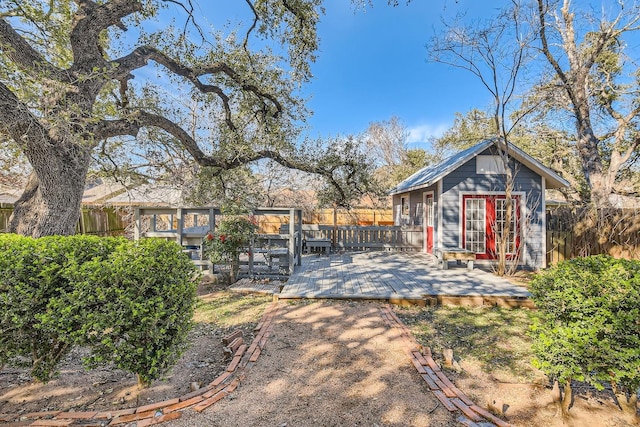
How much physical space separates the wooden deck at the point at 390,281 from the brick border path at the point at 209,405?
8.25 feet

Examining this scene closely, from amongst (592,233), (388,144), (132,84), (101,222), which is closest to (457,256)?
(592,233)

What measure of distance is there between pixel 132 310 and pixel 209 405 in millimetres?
1081

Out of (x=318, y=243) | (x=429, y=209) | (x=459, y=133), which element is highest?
(x=459, y=133)

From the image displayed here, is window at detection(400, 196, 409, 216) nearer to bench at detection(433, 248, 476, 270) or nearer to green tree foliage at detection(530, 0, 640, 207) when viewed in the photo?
bench at detection(433, 248, 476, 270)

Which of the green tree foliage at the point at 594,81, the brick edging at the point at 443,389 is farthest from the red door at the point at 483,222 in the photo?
the brick edging at the point at 443,389

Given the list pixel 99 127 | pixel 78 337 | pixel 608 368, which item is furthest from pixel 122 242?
pixel 608 368

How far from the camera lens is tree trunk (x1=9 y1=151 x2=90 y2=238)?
423cm

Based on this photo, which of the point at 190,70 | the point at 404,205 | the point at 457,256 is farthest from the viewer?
the point at 404,205

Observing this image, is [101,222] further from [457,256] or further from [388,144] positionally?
[388,144]

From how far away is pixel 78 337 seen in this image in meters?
2.44

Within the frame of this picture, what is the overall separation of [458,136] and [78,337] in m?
23.1

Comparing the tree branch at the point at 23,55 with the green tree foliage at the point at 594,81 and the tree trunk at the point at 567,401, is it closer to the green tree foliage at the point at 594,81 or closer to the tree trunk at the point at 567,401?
the tree trunk at the point at 567,401

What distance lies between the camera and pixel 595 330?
2.25 meters

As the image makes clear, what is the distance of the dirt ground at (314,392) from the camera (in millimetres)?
2469
